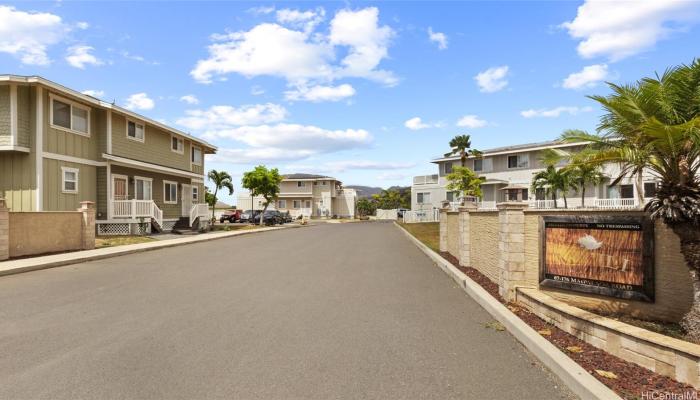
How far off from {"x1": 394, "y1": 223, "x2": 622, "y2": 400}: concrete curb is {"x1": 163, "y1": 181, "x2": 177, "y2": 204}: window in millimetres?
24979

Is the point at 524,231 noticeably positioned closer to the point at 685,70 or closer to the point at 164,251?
the point at 685,70

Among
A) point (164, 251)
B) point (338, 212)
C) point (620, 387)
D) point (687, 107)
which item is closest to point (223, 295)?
point (620, 387)

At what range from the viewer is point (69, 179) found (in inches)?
821

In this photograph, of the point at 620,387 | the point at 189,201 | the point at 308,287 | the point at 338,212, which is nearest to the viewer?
the point at 620,387

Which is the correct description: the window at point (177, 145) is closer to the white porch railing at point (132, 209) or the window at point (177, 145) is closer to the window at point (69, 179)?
the white porch railing at point (132, 209)

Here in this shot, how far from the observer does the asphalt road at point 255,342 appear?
13.5 ft

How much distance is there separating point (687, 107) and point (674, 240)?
6.06 ft

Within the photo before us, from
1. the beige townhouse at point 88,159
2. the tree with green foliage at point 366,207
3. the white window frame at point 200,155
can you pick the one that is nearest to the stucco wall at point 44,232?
the beige townhouse at point 88,159

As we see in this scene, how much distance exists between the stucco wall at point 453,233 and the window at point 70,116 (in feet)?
60.4

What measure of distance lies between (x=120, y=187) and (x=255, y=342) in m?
22.1

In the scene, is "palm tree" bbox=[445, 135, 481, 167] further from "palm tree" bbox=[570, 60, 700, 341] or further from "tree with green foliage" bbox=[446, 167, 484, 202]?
"palm tree" bbox=[570, 60, 700, 341]

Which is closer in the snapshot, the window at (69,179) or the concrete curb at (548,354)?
the concrete curb at (548,354)

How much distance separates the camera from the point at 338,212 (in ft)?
255

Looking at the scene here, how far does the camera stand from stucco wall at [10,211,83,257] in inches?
548
